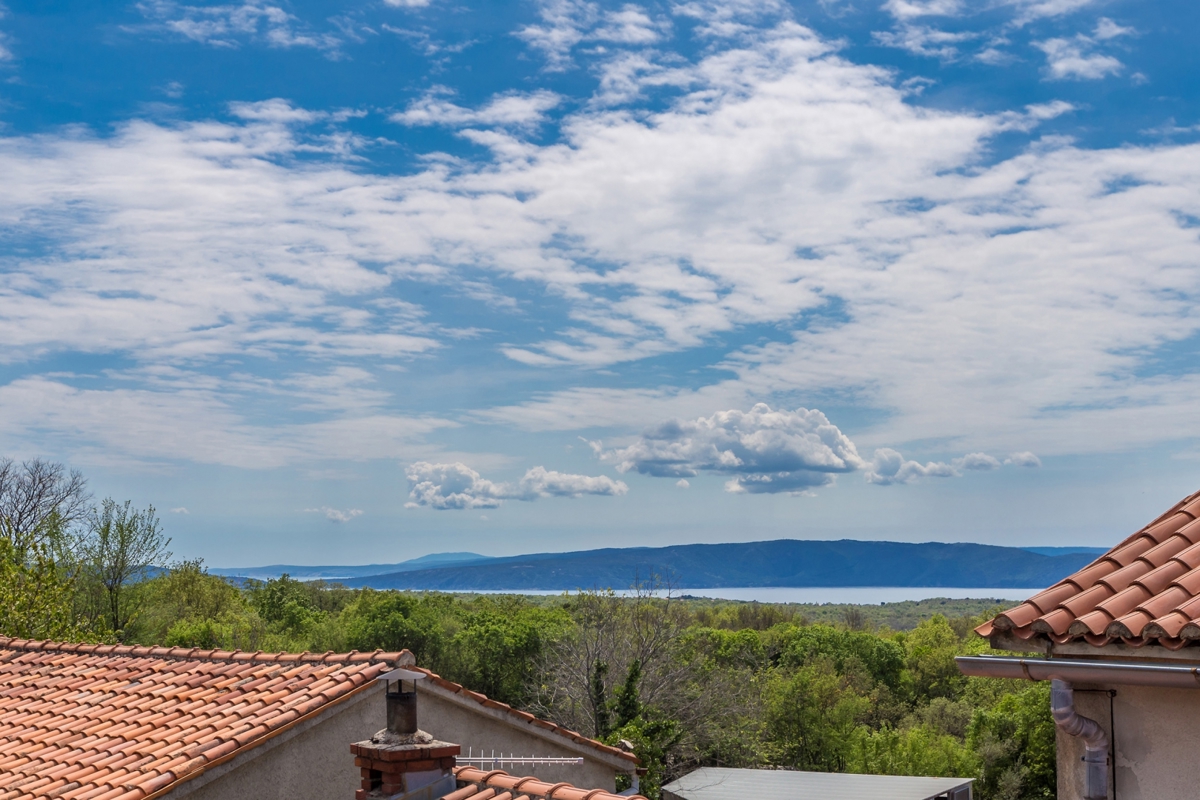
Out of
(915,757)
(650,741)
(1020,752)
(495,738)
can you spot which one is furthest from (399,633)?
(495,738)

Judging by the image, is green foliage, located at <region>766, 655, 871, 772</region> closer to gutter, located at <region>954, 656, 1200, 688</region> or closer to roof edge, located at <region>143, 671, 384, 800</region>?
roof edge, located at <region>143, 671, 384, 800</region>

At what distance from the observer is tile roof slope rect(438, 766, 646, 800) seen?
26.4 feet

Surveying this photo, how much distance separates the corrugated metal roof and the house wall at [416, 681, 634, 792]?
19.8 meters

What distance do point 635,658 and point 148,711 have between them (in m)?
29.5

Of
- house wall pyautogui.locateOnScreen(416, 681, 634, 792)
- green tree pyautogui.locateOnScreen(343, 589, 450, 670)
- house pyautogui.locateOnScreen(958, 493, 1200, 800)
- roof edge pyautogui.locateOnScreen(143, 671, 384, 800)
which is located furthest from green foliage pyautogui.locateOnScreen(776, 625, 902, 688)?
house pyautogui.locateOnScreen(958, 493, 1200, 800)

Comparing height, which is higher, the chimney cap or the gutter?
the gutter

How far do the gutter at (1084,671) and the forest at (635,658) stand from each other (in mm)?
26277

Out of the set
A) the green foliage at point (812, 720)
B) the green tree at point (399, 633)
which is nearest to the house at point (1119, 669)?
the green foliage at point (812, 720)

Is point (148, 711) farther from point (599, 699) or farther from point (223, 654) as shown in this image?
point (599, 699)

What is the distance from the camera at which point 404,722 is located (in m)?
8.66

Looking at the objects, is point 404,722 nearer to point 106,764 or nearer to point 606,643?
point 106,764

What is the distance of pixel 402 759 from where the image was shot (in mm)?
8375

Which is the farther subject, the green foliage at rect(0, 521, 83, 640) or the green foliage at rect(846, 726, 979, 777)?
the green foliage at rect(846, 726, 979, 777)

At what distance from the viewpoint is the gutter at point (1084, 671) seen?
500 centimetres
